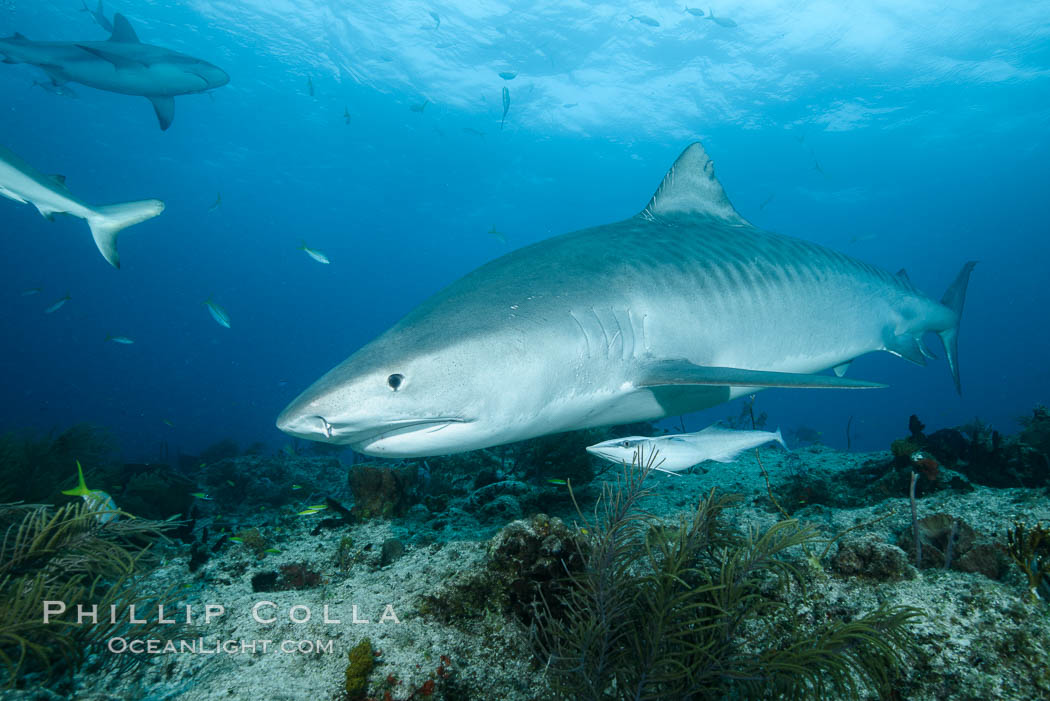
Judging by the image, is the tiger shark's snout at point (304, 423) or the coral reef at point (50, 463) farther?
the coral reef at point (50, 463)

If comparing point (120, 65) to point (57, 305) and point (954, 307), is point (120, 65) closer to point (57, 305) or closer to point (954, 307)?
point (57, 305)

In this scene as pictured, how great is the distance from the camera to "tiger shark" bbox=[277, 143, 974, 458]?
8.10 feet

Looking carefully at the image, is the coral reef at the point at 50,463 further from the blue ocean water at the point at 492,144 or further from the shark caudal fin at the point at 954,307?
the shark caudal fin at the point at 954,307

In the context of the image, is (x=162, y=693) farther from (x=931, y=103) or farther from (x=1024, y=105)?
(x=1024, y=105)

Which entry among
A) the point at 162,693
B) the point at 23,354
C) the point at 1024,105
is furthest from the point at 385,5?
the point at 23,354

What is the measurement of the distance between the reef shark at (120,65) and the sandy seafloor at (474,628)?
10.2 m

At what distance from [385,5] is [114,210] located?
31033mm

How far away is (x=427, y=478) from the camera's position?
25.6ft

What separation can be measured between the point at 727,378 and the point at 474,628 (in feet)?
7.39

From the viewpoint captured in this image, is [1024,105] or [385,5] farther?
[1024,105]

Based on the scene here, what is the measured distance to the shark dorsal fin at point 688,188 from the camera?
5.15 m

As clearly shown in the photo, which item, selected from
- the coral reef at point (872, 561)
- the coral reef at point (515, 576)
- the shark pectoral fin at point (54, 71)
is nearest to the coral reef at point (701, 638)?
the coral reef at point (515, 576)

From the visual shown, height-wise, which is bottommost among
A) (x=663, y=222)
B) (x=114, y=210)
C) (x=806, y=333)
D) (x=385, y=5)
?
(x=806, y=333)

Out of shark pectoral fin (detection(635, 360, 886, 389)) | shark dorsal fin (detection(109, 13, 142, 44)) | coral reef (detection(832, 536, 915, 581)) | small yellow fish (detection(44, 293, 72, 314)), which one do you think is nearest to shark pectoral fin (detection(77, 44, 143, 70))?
shark dorsal fin (detection(109, 13, 142, 44))
